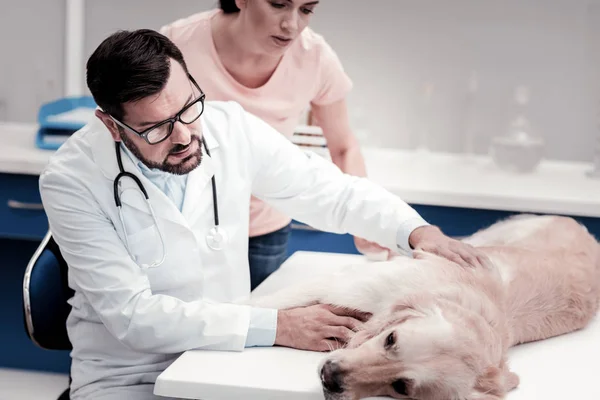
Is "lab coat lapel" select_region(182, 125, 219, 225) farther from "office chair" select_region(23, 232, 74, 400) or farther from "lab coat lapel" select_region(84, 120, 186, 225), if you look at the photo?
"office chair" select_region(23, 232, 74, 400)

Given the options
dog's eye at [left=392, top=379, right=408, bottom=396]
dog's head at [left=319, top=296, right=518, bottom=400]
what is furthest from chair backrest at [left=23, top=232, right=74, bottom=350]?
dog's eye at [left=392, top=379, right=408, bottom=396]

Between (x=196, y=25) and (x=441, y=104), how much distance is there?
1357 mm

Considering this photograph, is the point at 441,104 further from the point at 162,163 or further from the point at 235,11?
the point at 162,163

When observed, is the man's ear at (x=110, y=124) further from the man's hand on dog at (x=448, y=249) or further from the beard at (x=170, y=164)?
the man's hand on dog at (x=448, y=249)

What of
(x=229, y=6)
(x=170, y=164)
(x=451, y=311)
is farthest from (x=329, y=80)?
(x=451, y=311)

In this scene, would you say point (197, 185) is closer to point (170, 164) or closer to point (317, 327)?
point (170, 164)

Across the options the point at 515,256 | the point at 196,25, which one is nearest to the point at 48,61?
the point at 196,25

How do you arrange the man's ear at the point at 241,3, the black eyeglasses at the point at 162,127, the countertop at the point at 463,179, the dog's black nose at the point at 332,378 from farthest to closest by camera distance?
the countertop at the point at 463,179
the man's ear at the point at 241,3
the black eyeglasses at the point at 162,127
the dog's black nose at the point at 332,378

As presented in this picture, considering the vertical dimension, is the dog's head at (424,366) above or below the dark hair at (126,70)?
below

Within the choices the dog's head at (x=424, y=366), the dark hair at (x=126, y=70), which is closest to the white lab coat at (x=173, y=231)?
the dark hair at (x=126, y=70)

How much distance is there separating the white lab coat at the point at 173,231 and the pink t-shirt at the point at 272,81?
0.30 m

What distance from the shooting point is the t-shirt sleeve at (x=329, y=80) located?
2535 millimetres

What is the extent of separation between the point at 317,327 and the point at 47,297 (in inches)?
27.6

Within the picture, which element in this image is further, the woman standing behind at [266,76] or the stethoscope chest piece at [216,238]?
the woman standing behind at [266,76]
